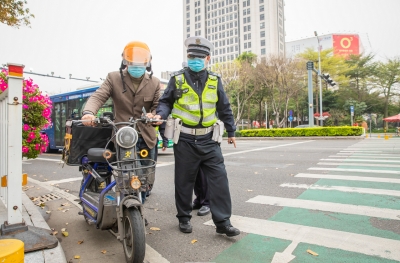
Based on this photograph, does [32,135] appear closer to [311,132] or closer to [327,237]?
[327,237]

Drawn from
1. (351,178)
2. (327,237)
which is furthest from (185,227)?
(351,178)

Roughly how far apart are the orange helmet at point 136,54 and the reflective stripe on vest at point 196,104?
17.0 inches

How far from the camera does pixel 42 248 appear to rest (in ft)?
8.44

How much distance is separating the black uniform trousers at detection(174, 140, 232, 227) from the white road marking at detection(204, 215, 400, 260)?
429mm

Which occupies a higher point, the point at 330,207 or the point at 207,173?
the point at 207,173

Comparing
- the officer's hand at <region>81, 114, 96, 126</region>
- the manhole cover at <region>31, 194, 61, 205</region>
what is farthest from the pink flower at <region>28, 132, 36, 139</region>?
the officer's hand at <region>81, 114, 96, 126</region>

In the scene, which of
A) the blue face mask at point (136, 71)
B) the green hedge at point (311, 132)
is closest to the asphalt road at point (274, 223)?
the blue face mask at point (136, 71)

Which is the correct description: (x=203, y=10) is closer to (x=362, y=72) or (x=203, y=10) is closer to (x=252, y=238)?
(x=362, y=72)

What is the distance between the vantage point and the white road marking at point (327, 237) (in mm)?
2623

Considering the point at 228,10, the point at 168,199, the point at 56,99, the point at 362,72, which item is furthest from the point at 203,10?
the point at 168,199

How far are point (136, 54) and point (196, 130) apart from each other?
1083mm

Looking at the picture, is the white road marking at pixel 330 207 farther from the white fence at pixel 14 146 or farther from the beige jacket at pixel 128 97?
the white fence at pixel 14 146

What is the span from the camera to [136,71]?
3312 millimetres

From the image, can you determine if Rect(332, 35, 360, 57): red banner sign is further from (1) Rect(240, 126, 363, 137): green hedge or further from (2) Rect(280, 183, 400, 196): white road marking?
(2) Rect(280, 183, 400, 196): white road marking
